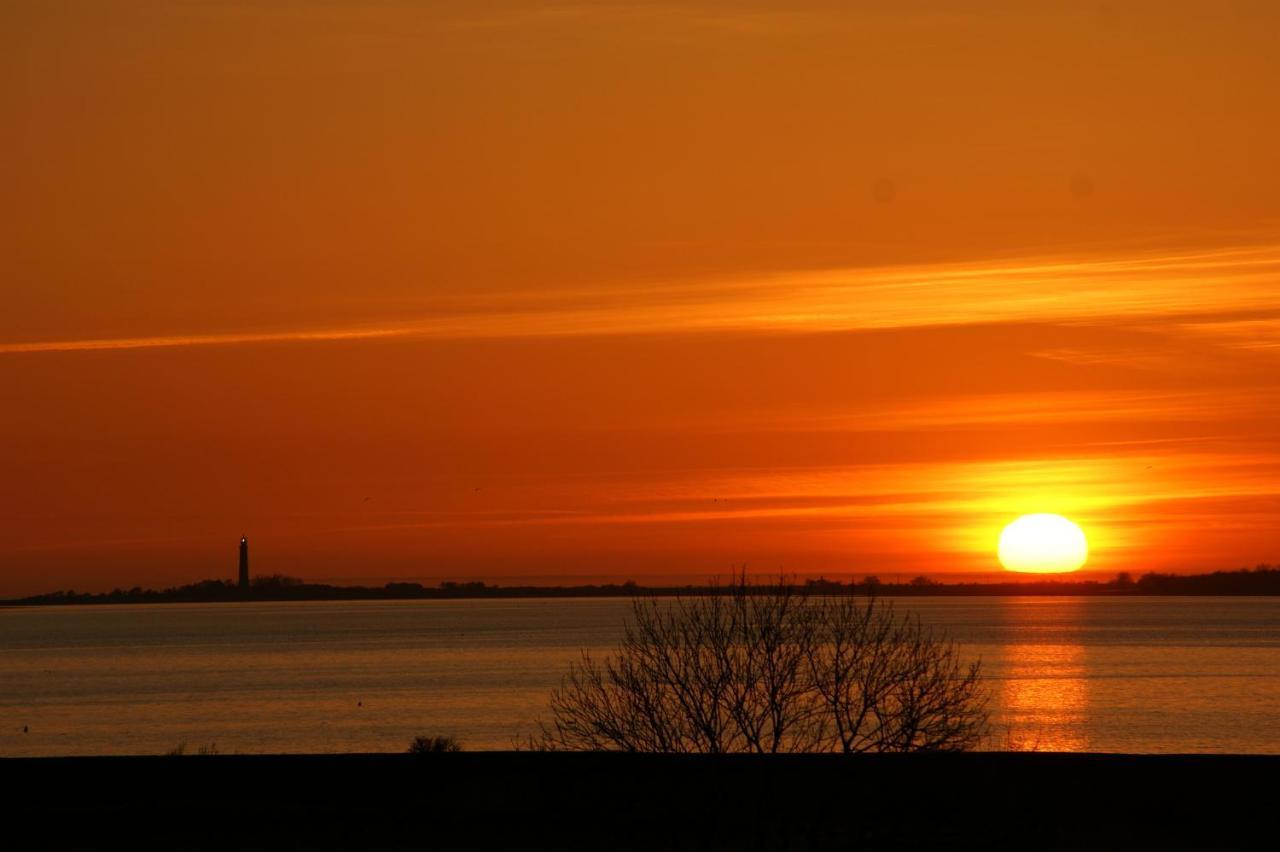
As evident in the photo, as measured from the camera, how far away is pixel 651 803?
1200 inches

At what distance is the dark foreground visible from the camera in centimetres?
2808

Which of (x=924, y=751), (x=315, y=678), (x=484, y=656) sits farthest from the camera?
(x=484, y=656)

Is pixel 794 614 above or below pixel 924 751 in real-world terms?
above

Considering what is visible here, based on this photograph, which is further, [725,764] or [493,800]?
[493,800]

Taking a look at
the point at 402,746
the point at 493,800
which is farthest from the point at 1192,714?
the point at 493,800

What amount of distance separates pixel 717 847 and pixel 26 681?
108 m

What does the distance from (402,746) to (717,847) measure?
38013mm

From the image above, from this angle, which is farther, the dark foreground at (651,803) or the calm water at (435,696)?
the calm water at (435,696)

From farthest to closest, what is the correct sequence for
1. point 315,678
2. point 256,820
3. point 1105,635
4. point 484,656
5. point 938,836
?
point 1105,635 < point 484,656 < point 315,678 < point 256,820 < point 938,836

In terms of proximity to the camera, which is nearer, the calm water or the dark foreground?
the dark foreground

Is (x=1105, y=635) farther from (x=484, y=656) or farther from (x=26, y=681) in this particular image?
(x=26, y=681)

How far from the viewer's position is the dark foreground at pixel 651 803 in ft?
92.1

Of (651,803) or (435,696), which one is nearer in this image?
(651,803)

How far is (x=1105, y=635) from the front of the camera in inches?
7800
